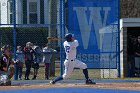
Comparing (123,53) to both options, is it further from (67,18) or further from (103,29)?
(67,18)

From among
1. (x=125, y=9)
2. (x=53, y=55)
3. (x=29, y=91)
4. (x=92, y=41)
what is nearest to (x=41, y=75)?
(x=53, y=55)

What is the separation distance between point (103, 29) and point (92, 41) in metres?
0.69

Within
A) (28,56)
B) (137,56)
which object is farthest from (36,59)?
(137,56)

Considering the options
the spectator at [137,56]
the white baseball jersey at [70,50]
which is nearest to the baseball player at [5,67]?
the white baseball jersey at [70,50]

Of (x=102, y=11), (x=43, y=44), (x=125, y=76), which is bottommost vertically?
(x=125, y=76)

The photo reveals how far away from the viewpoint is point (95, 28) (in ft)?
68.0

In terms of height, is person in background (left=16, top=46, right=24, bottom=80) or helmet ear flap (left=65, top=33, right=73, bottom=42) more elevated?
helmet ear flap (left=65, top=33, right=73, bottom=42)

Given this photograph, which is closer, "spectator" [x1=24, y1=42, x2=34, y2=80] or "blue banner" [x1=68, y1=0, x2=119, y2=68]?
"spectator" [x1=24, y1=42, x2=34, y2=80]

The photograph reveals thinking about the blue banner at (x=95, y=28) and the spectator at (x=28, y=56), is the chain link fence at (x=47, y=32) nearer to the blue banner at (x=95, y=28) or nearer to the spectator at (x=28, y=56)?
the blue banner at (x=95, y=28)

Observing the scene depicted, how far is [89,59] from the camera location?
20.7 meters

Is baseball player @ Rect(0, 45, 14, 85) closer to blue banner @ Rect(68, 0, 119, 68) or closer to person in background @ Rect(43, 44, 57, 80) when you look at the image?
person in background @ Rect(43, 44, 57, 80)

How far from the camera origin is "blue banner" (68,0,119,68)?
2069 cm

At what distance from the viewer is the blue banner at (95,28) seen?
2069 cm

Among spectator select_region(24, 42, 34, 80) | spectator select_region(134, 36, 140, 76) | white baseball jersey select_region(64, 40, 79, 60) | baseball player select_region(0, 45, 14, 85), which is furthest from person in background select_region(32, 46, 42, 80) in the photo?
white baseball jersey select_region(64, 40, 79, 60)
